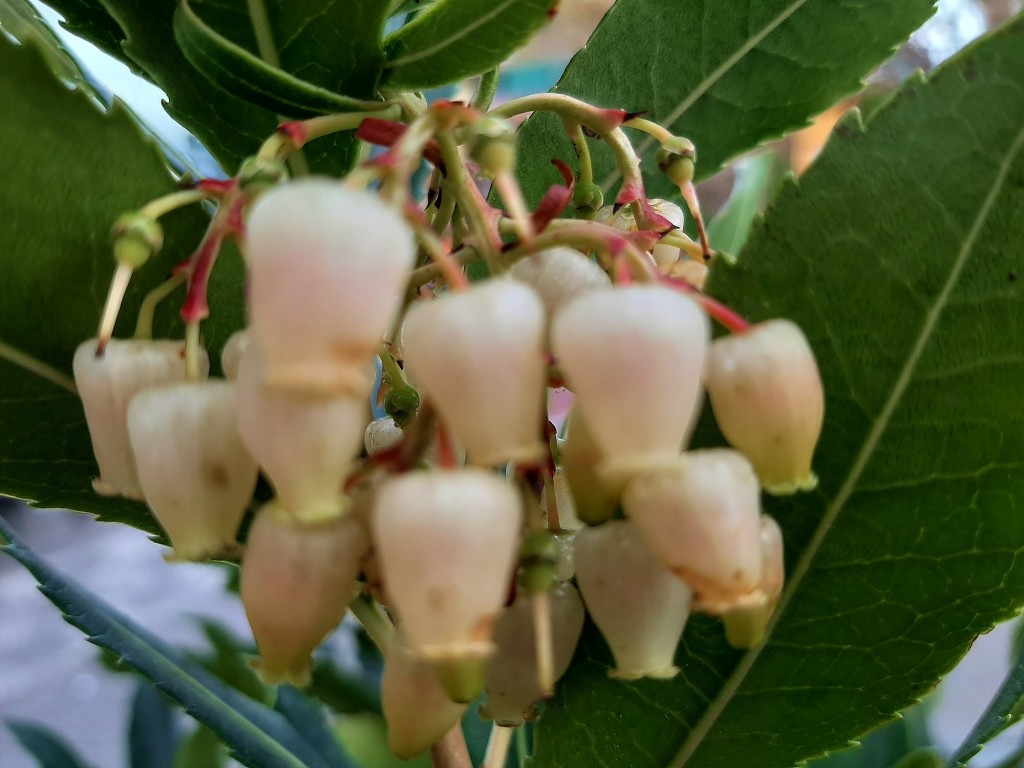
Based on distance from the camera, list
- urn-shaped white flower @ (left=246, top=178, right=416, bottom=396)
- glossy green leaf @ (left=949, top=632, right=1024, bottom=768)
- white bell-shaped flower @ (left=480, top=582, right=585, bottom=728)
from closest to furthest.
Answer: urn-shaped white flower @ (left=246, top=178, right=416, bottom=396) → white bell-shaped flower @ (left=480, top=582, right=585, bottom=728) → glossy green leaf @ (left=949, top=632, right=1024, bottom=768)

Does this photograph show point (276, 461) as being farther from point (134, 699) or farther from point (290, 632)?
point (134, 699)

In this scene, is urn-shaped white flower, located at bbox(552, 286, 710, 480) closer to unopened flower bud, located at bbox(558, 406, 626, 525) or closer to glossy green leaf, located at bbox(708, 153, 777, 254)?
unopened flower bud, located at bbox(558, 406, 626, 525)

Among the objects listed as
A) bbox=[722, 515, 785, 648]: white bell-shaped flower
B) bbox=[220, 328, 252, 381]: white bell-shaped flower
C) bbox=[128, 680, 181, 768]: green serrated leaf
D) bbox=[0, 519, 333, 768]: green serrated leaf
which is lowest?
bbox=[128, 680, 181, 768]: green serrated leaf

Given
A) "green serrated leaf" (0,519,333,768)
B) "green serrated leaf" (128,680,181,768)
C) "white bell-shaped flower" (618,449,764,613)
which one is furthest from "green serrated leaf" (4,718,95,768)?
"white bell-shaped flower" (618,449,764,613)

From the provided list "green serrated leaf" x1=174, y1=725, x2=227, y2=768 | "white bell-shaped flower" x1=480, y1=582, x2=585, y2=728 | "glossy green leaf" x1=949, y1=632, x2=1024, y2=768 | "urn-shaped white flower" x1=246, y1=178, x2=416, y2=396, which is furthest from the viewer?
"green serrated leaf" x1=174, y1=725, x2=227, y2=768

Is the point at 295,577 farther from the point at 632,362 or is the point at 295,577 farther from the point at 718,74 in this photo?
the point at 718,74

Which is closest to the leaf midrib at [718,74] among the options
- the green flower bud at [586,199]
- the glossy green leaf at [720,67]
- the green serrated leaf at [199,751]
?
the glossy green leaf at [720,67]

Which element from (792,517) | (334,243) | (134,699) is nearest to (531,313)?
(334,243)
